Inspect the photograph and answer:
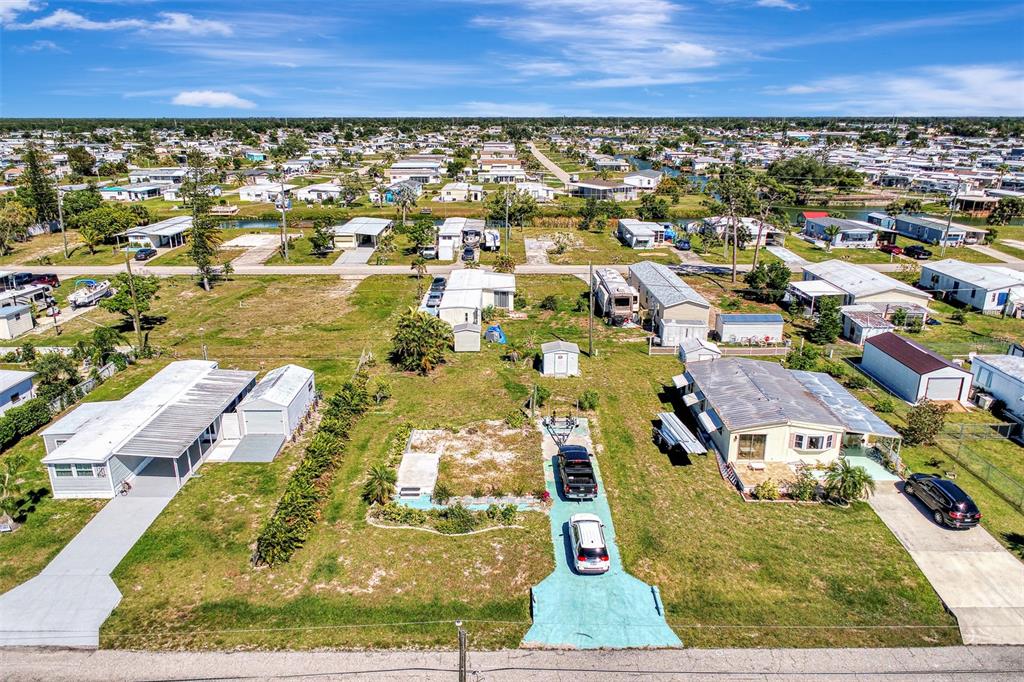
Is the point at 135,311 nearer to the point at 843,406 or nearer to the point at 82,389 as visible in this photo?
the point at 82,389

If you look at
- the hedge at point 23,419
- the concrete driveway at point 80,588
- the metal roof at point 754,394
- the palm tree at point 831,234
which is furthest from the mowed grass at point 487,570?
the palm tree at point 831,234

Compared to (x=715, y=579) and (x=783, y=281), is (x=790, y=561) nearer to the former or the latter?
(x=715, y=579)

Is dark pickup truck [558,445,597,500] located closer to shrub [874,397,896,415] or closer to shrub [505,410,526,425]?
shrub [505,410,526,425]

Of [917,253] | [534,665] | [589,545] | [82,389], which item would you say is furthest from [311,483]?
[917,253]

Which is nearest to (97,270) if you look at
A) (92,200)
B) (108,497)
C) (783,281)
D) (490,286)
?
(92,200)

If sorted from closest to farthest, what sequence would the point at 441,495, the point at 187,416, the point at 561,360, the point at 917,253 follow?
the point at 441,495 → the point at 187,416 → the point at 561,360 → the point at 917,253

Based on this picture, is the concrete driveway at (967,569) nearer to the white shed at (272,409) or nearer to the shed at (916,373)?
the shed at (916,373)
